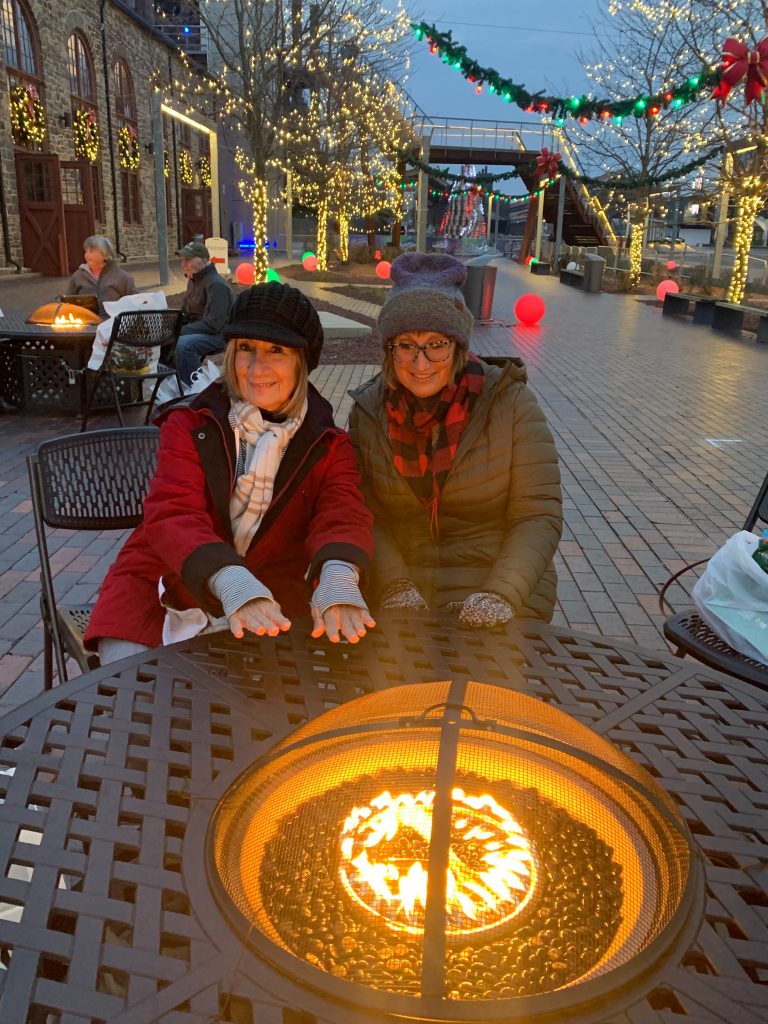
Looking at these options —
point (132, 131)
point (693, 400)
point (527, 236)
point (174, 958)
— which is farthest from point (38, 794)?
point (527, 236)

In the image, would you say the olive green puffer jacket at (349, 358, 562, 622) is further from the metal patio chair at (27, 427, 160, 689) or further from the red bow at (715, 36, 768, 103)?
the red bow at (715, 36, 768, 103)

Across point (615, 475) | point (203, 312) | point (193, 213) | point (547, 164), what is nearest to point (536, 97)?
point (203, 312)

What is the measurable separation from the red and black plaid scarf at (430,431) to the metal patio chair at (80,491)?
826 millimetres

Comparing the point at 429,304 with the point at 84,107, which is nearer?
the point at 429,304

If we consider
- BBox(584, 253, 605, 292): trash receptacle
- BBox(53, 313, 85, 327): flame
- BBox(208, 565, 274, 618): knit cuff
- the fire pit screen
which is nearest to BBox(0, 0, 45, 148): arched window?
BBox(53, 313, 85, 327): flame

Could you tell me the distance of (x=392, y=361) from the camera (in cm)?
247

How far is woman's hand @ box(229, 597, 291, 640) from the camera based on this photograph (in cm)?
172

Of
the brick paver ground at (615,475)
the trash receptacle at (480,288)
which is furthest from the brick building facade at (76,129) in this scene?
the brick paver ground at (615,475)

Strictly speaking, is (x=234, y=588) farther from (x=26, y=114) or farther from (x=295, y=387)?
(x=26, y=114)

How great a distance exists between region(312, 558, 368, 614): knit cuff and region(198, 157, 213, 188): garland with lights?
38313 mm

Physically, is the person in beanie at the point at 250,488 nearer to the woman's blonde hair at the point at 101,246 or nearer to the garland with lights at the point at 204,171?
the woman's blonde hair at the point at 101,246

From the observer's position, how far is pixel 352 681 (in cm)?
A: 158

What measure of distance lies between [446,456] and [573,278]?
90.7ft

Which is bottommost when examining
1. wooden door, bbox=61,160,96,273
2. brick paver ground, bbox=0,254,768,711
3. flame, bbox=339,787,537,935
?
brick paver ground, bbox=0,254,768,711
